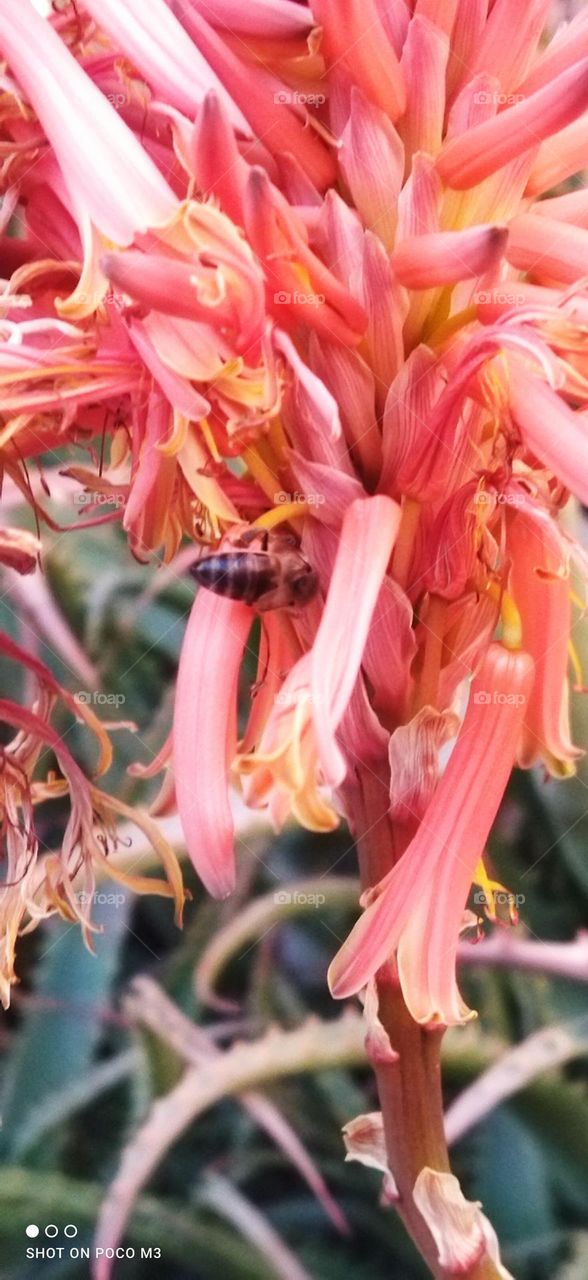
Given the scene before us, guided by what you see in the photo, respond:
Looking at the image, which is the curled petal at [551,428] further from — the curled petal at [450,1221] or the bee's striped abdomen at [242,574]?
the curled petal at [450,1221]

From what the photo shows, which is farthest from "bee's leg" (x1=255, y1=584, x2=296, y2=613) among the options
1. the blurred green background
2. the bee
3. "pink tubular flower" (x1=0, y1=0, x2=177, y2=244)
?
the blurred green background

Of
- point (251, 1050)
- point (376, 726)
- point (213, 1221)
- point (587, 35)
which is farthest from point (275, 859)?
point (587, 35)

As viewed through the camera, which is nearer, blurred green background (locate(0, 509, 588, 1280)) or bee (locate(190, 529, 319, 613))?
bee (locate(190, 529, 319, 613))

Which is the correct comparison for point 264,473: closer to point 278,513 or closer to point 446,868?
point 278,513

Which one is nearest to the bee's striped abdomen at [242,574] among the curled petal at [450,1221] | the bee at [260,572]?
the bee at [260,572]

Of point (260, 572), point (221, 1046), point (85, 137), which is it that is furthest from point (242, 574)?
point (221, 1046)

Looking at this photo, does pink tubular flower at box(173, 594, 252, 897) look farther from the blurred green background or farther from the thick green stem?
Result: the blurred green background

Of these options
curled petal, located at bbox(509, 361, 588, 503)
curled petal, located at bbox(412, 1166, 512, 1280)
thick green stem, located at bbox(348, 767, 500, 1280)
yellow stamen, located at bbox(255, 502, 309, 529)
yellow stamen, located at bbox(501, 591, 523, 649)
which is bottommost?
curled petal, located at bbox(412, 1166, 512, 1280)
